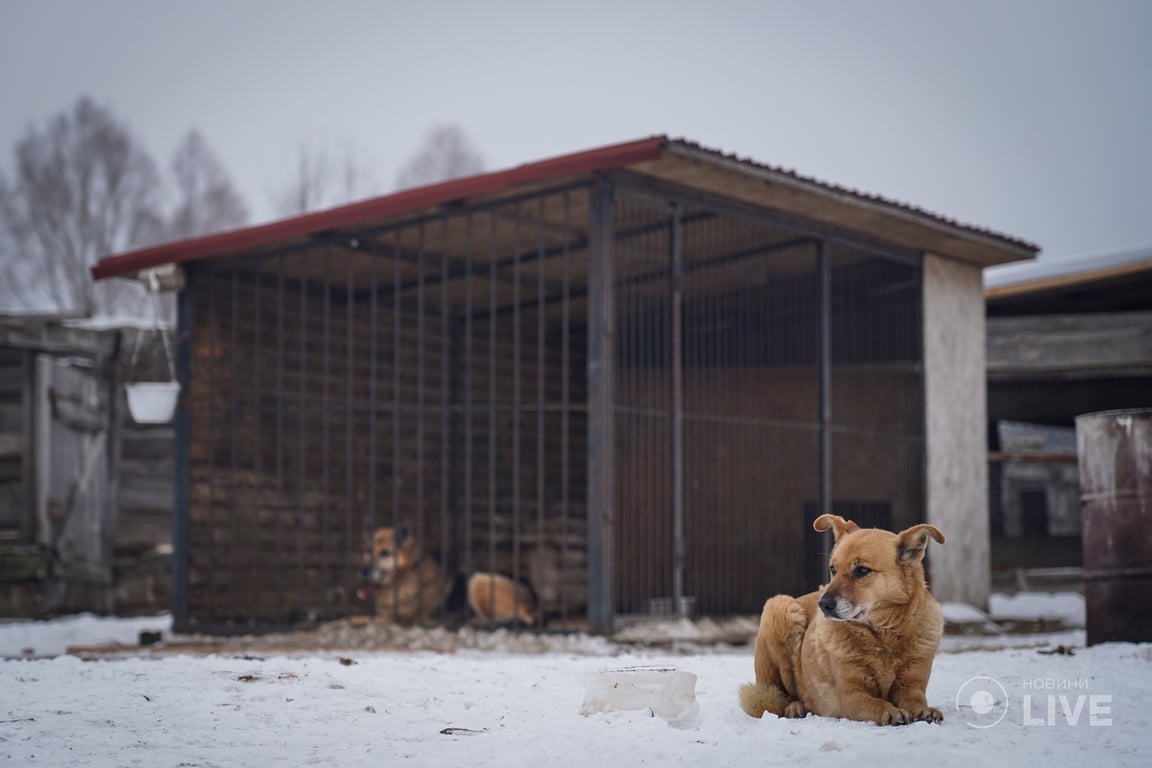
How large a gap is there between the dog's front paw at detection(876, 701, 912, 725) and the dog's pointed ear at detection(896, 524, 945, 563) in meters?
0.61

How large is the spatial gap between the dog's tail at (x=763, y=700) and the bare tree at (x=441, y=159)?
39.2 metres

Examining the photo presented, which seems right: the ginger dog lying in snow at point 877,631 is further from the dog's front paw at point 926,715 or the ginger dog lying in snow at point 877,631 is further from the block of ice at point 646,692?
the block of ice at point 646,692

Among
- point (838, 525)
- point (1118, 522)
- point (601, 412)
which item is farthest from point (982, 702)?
point (601, 412)

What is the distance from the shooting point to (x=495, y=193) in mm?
9969

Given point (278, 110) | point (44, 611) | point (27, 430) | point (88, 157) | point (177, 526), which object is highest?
point (278, 110)

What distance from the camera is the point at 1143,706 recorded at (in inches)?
214

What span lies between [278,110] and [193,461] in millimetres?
98640

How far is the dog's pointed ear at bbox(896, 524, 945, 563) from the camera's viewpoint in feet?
15.6

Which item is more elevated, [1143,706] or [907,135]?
[907,135]

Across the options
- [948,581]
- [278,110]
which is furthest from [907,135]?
[948,581]

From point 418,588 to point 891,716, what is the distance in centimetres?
750

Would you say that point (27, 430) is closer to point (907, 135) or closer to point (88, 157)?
point (88, 157)

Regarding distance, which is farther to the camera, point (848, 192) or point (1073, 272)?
point (1073, 272)

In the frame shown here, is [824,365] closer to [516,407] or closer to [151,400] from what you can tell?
[516,407]
